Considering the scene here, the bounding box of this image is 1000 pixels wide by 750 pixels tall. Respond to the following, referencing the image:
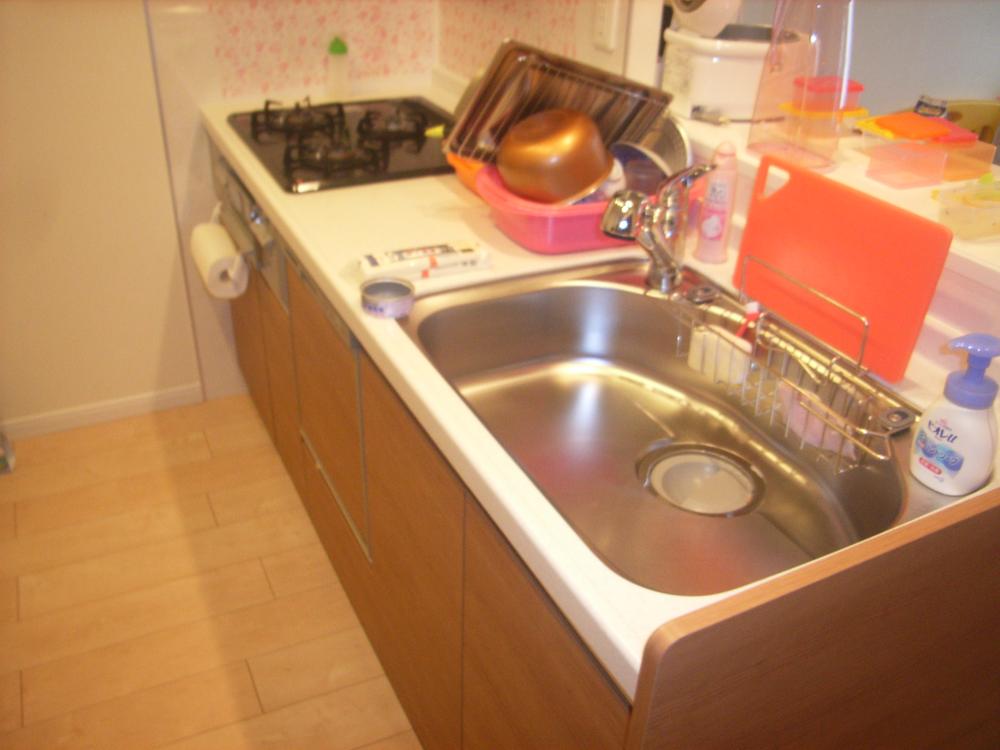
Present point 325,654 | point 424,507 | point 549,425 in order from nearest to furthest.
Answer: point 424,507 → point 549,425 → point 325,654

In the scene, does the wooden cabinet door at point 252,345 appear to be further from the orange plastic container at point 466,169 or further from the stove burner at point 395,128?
the orange plastic container at point 466,169

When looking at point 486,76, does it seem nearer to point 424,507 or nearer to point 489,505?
point 424,507

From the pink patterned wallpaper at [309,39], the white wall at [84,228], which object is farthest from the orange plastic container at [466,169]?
the white wall at [84,228]

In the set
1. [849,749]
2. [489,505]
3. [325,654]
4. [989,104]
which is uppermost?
[989,104]

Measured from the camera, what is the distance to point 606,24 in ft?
5.64

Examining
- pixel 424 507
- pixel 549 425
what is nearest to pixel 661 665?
pixel 424 507

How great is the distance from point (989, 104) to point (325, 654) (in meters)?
1.70

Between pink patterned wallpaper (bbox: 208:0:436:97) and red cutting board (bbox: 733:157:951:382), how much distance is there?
141cm

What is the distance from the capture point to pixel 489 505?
926mm

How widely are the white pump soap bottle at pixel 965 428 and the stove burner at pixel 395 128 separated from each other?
4.73ft

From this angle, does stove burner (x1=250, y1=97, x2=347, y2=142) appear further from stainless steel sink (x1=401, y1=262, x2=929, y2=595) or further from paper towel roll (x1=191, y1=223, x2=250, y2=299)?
stainless steel sink (x1=401, y1=262, x2=929, y2=595)

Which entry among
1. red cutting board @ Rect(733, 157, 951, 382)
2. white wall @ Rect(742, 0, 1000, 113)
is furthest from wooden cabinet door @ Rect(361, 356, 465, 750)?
white wall @ Rect(742, 0, 1000, 113)

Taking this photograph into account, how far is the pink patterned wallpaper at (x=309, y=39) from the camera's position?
7.28 ft

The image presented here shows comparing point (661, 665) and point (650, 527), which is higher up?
point (661, 665)
